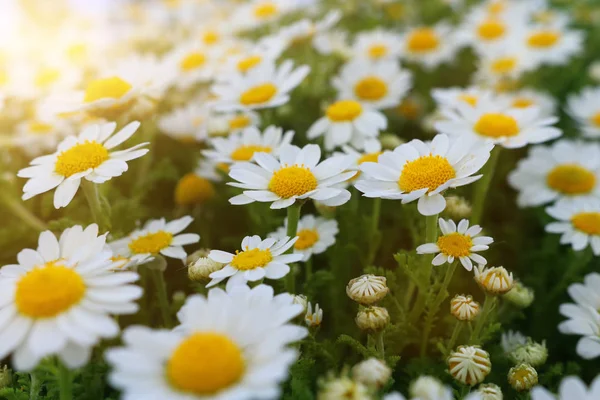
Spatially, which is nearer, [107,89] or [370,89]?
[107,89]

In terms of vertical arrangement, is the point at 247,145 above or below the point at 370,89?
above

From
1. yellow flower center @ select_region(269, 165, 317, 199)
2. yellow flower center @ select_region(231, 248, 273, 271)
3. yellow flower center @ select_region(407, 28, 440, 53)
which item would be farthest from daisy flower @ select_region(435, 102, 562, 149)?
yellow flower center @ select_region(407, 28, 440, 53)

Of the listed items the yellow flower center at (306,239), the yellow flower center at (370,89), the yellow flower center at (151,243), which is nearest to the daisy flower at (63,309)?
the yellow flower center at (151,243)

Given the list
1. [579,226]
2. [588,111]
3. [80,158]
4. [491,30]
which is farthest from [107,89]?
[491,30]

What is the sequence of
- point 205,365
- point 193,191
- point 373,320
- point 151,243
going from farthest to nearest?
point 193,191 < point 151,243 < point 373,320 < point 205,365

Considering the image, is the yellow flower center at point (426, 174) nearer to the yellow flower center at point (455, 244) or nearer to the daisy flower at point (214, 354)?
the yellow flower center at point (455, 244)

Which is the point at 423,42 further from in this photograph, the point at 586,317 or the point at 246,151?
the point at 586,317

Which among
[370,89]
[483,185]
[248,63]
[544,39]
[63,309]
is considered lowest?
[544,39]

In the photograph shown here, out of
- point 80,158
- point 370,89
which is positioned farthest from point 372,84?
point 80,158

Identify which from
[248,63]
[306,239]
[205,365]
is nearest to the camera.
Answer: [205,365]
